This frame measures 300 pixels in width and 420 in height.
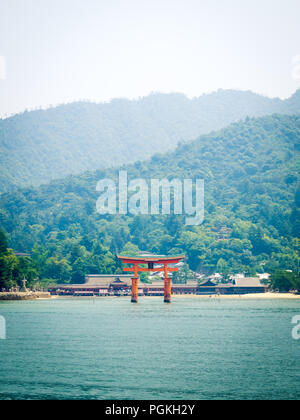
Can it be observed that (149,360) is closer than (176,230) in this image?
Yes

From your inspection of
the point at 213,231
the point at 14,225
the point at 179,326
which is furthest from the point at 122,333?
the point at 14,225

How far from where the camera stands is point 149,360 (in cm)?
3000

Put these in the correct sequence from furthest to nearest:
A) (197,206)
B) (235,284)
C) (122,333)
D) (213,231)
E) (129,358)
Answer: (197,206), (213,231), (235,284), (122,333), (129,358)

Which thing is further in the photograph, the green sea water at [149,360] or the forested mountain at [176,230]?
the forested mountain at [176,230]

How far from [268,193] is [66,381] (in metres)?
157

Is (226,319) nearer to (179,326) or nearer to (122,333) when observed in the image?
(179,326)

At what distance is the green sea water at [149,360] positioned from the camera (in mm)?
23562

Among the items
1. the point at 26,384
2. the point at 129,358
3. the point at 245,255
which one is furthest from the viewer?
the point at 245,255

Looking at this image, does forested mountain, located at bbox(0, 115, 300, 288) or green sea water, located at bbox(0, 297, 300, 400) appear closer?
green sea water, located at bbox(0, 297, 300, 400)

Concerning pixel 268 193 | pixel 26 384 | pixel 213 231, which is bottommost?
pixel 26 384

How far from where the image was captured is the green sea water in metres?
23.6

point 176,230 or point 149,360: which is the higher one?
point 176,230

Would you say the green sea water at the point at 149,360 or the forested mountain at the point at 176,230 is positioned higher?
the forested mountain at the point at 176,230

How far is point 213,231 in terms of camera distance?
158 m
